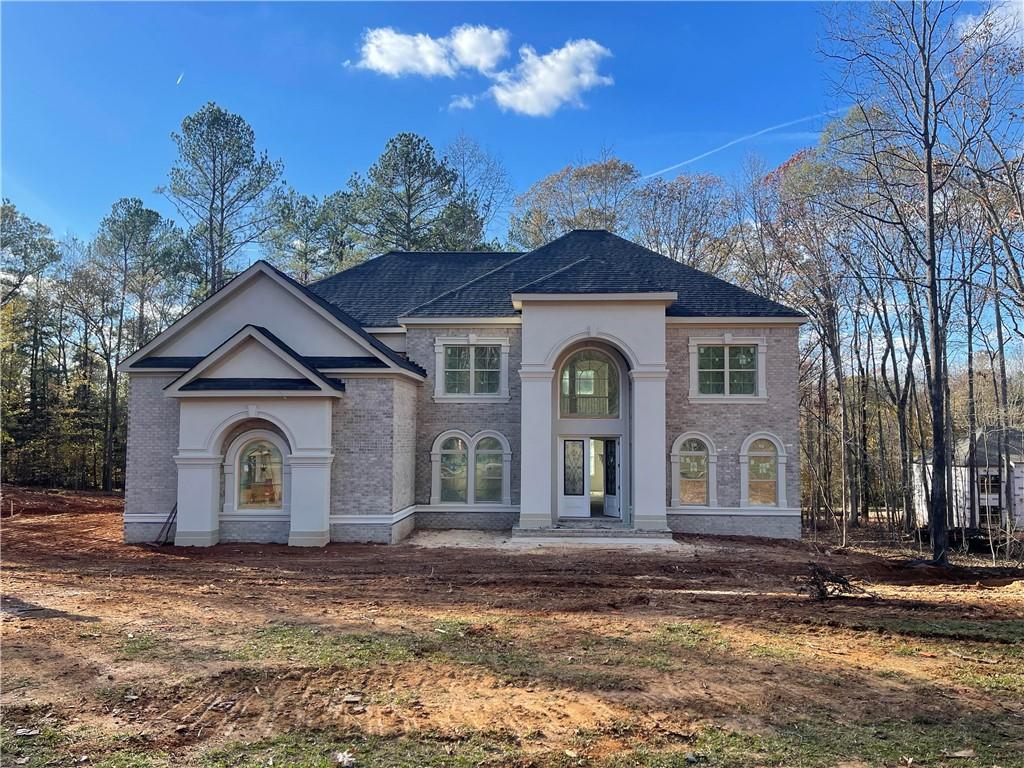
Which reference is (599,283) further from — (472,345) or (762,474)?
(762,474)

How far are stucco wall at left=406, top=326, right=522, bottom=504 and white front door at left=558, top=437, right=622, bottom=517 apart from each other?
1280 mm

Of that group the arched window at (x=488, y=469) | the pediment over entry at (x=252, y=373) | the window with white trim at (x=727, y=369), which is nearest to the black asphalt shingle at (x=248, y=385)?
the pediment over entry at (x=252, y=373)

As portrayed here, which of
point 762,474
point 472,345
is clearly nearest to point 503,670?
point 472,345

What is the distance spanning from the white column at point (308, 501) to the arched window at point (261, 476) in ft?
2.49

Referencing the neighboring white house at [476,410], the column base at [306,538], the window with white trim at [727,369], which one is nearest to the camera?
the column base at [306,538]

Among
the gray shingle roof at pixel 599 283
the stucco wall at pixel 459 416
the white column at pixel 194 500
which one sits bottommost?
the white column at pixel 194 500

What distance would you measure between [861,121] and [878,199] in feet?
7.05

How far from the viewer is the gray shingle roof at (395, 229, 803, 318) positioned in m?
15.6

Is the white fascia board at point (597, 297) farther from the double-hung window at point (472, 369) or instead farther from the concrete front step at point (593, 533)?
the concrete front step at point (593, 533)

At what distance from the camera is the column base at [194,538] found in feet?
44.6

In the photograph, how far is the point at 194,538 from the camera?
44.7 feet

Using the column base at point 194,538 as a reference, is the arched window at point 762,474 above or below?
above

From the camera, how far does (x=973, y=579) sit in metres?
11.6

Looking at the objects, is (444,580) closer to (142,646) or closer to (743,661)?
(142,646)
